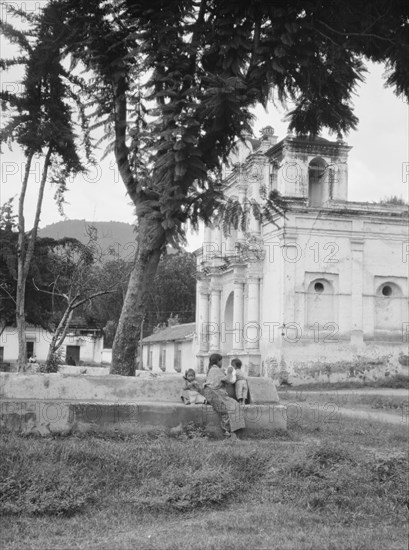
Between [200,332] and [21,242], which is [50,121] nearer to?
[21,242]

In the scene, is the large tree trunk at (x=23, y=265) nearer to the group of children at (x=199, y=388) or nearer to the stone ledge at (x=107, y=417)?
the group of children at (x=199, y=388)

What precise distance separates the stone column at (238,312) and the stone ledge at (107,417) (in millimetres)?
19942

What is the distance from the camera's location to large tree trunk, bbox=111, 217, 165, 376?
10.1m

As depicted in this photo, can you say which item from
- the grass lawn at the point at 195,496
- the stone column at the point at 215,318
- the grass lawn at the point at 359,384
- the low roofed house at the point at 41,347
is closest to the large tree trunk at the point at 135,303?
the grass lawn at the point at 195,496

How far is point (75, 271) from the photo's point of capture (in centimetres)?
1778

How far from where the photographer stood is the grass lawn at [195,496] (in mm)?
5547

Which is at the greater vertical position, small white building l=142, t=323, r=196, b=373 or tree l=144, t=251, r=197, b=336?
tree l=144, t=251, r=197, b=336

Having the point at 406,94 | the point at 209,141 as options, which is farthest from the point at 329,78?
the point at 209,141

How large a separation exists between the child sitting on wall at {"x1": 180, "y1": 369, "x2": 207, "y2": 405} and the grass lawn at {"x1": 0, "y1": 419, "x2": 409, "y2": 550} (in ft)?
3.87

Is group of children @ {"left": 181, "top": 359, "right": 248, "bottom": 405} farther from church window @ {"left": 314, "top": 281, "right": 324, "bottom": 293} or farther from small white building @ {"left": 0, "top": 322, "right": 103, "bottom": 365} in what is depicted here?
small white building @ {"left": 0, "top": 322, "right": 103, "bottom": 365}

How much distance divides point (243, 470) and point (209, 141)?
4204mm

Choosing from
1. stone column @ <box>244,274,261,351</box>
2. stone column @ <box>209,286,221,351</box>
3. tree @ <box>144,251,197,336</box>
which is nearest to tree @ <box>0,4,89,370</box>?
stone column @ <box>244,274,261,351</box>

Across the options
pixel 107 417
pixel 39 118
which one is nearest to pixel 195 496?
pixel 107 417

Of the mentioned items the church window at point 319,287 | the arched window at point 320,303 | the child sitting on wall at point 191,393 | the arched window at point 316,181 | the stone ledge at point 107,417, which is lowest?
the stone ledge at point 107,417
